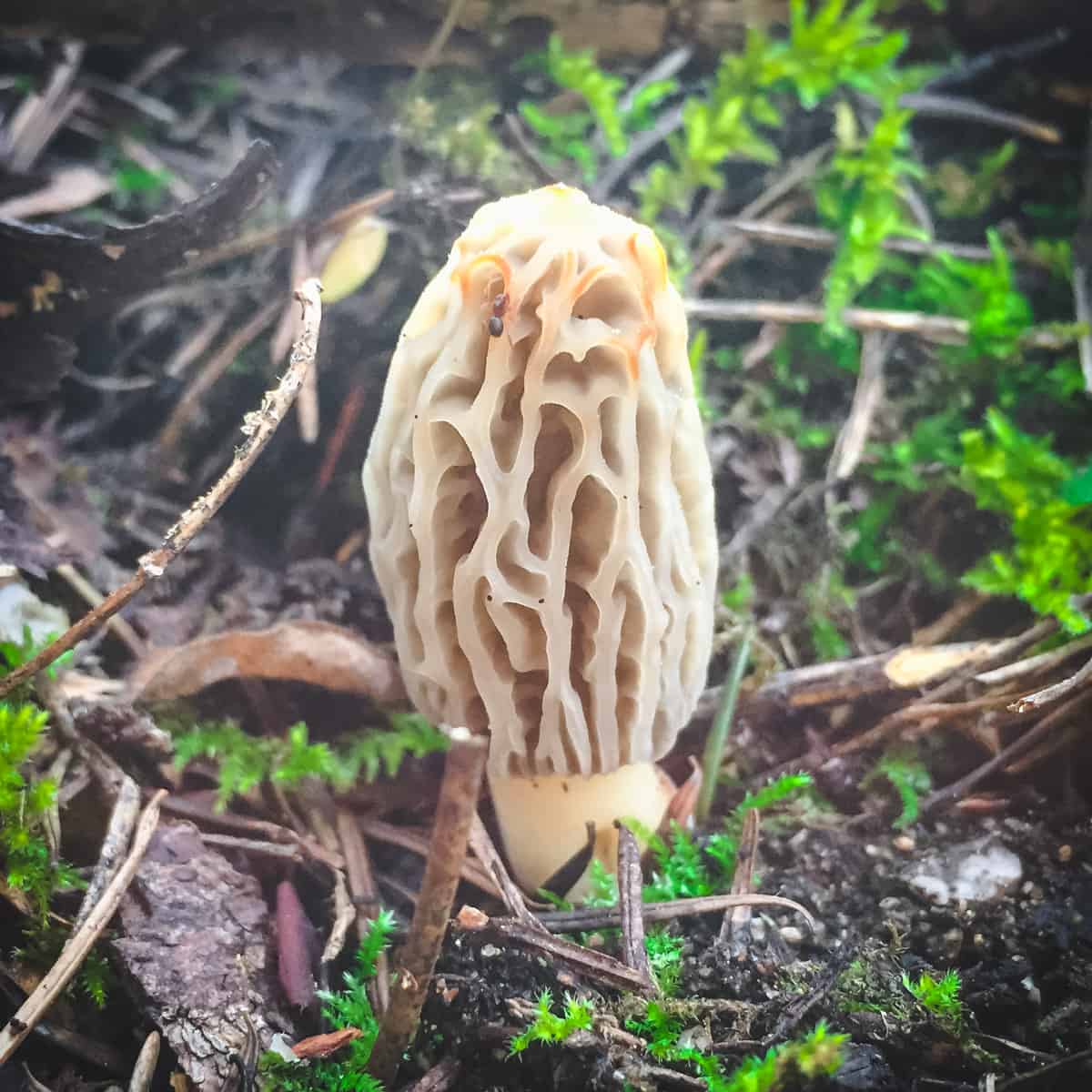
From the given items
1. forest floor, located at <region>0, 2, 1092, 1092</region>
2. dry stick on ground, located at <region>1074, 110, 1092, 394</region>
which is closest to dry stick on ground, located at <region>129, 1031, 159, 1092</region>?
forest floor, located at <region>0, 2, 1092, 1092</region>

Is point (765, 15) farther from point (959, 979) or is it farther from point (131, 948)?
point (131, 948)

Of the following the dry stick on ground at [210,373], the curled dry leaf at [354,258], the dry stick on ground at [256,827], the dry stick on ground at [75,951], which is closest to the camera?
the dry stick on ground at [75,951]

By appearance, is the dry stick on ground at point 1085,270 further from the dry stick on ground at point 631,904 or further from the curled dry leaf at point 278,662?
the curled dry leaf at point 278,662

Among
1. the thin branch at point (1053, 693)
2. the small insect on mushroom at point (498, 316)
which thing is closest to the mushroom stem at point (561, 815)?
the thin branch at point (1053, 693)

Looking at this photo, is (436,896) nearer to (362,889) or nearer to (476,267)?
(362,889)

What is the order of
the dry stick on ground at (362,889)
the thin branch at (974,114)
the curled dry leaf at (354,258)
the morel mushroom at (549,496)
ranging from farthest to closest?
the thin branch at (974,114), the curled dry leaf at (354,258), the dry stick on ground at (362,889), the morel mushroom at (549,496)

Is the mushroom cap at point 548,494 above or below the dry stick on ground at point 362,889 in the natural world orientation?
above

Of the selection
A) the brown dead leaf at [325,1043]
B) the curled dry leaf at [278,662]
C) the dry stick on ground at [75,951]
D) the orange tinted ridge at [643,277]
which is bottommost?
the brown dead leaf at [325,1043]
